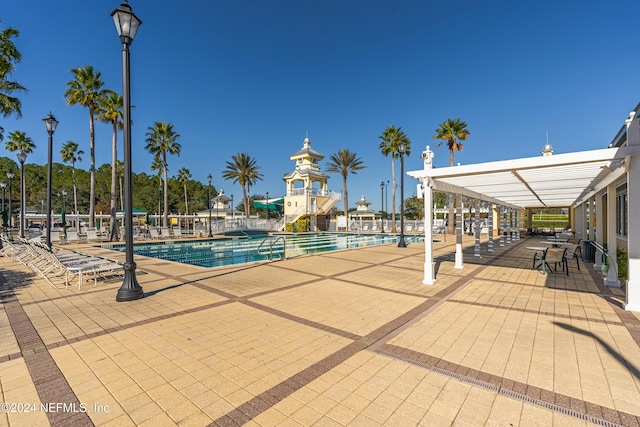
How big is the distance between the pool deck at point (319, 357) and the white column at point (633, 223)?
35 cm

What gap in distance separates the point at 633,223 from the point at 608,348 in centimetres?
317

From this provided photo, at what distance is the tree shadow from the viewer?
10.9 feet

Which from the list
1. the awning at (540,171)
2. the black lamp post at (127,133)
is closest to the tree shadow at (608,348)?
the awning at (540,171)

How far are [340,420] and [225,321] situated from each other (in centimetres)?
306

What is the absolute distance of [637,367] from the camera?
11.1 feet

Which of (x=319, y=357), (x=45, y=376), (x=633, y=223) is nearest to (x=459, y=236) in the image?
(x=633, y=223)

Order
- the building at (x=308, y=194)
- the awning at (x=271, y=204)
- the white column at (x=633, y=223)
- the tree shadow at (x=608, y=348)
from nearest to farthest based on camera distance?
1. the tree shadow at (x=608, y=348)
2. the white column at (x=633, y=223)
3. the building at (x=308, y=194)
4. the awning at (x=271, y=204)

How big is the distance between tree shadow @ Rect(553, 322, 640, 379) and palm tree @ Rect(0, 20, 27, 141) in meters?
24.1

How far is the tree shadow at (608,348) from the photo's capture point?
3309 mm

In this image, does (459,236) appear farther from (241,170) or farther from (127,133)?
(241,170)

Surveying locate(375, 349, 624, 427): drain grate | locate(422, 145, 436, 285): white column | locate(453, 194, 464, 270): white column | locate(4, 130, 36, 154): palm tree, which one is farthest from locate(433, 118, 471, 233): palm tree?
locate(4, 130, 36, 154): palm tree

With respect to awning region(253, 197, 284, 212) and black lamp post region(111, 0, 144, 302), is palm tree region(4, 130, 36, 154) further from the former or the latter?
black lamp post region(111, 0, 144, 302)

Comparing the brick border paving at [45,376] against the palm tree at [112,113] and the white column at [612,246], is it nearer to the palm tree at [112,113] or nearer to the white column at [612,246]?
the white column at [612,246]

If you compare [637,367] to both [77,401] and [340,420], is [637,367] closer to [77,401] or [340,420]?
[340,420]
